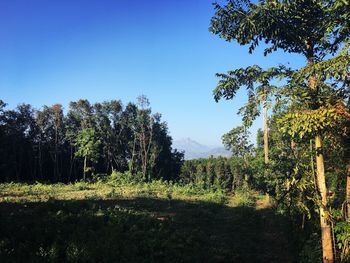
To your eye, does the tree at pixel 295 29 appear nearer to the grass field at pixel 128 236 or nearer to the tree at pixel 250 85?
the tree at pixel 250 85

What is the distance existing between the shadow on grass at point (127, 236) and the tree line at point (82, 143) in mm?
30878

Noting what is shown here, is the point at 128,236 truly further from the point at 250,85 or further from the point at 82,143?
the point at 82,143

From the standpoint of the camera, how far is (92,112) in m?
58.8

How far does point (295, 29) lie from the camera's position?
7.24 meters

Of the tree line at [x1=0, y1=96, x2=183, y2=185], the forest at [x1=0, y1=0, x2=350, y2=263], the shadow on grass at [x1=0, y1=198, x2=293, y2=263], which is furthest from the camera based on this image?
the tree line at [x1=0, y1=96, x2=183, y2=185]

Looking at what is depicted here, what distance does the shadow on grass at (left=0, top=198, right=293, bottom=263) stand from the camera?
10422 mm

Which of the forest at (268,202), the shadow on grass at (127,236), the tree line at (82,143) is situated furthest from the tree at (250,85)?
the tree line at (82,143)

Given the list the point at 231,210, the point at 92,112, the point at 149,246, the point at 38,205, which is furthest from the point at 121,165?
the point at 149,246

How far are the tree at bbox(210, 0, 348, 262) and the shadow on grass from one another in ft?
20.4

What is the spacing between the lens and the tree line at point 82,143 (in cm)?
4984

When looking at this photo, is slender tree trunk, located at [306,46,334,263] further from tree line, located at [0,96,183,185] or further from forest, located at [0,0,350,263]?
tree line, located at [0,96,183,185]

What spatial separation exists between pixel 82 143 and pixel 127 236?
3477 centimetres

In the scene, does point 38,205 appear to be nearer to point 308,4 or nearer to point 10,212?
point 10,212

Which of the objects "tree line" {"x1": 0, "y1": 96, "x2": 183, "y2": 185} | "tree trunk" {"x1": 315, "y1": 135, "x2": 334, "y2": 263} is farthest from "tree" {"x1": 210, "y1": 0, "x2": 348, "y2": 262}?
"tree line" {"x1": 0, "y1": 96, "x2": 183, "y2": 185}
